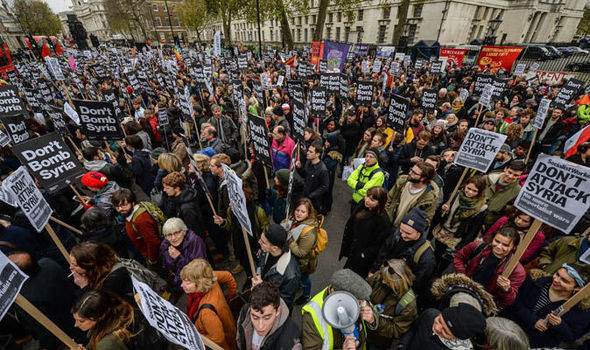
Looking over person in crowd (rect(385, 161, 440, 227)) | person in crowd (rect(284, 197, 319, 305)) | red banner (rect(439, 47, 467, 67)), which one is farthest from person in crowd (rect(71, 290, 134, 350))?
red banner (rect(439, 47, 467, 67))

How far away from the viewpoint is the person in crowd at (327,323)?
76.8 inches

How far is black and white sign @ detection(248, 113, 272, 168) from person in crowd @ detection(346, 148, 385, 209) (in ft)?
5.29

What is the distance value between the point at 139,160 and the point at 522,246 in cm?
614

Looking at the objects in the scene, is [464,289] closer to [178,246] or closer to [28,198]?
[178,246]

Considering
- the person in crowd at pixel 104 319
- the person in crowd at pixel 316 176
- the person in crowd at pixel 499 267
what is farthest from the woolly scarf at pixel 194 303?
the person in crowd at pixel 499 267

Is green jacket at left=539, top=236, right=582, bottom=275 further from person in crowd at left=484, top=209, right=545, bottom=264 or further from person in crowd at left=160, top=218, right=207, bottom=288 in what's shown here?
person in crowd at left=160, top=218, right=207, bottom=288

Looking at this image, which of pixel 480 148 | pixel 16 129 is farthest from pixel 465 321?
pixel 16 129

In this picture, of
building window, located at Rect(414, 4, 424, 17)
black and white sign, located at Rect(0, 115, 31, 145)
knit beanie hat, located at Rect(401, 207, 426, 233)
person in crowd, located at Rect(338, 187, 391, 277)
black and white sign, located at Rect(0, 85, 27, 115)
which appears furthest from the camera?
building window, located at Rect(414, 4, 424, 17)

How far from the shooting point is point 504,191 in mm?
3920

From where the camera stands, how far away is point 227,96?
11562 mm

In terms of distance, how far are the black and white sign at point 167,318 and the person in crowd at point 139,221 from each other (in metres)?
1.87

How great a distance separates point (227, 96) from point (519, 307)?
11616 mm

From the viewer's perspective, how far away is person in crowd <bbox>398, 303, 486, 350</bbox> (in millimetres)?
1697

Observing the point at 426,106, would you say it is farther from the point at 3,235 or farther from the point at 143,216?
the point at 3,235
